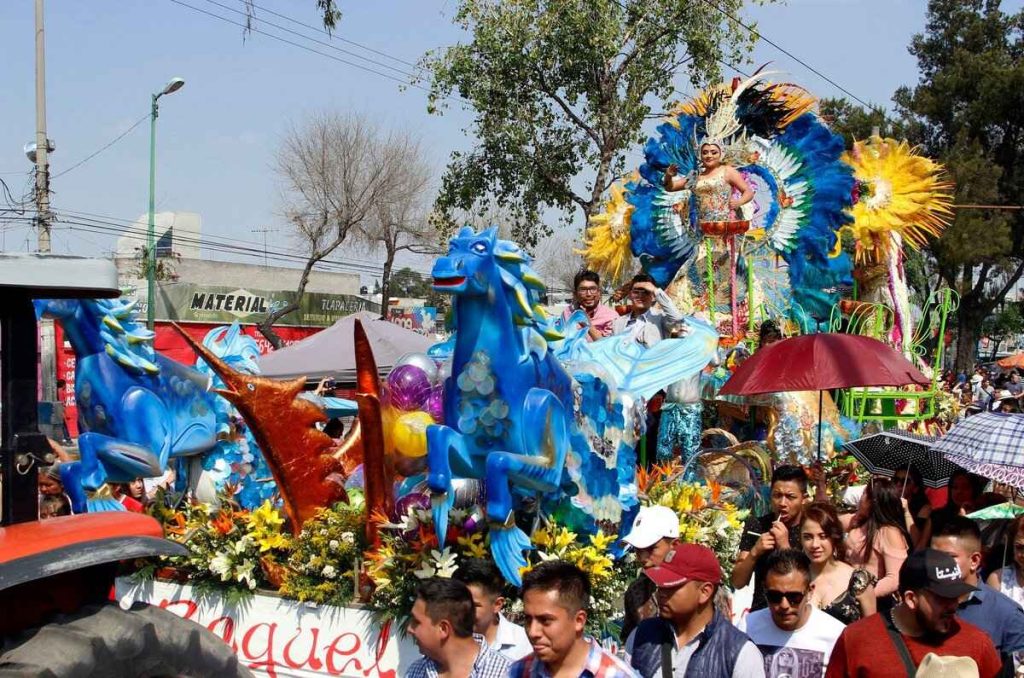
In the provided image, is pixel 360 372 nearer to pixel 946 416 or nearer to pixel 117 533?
pixel 117 533

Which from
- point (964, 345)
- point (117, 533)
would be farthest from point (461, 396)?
point (964, 345)

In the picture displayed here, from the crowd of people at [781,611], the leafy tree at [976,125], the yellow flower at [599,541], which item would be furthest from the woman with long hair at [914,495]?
the leafy tree at [976,125]

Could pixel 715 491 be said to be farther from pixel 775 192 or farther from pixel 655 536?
pixel 775 192

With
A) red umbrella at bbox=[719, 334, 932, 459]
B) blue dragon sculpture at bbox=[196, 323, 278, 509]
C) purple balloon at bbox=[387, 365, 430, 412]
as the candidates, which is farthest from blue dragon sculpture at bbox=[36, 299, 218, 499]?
red umbrella at bbox=[719, 334, 932, 459]

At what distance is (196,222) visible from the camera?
41250 mm

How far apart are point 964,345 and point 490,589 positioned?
30.9 meters

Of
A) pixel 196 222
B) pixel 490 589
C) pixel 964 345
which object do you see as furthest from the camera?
pixel 196 222

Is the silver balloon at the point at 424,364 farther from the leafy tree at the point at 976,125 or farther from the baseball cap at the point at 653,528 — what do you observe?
the leafy tree at the point at 976,125

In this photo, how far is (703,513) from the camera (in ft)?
23.2

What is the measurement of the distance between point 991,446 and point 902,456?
1.59m

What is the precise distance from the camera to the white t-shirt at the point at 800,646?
13.3 ft

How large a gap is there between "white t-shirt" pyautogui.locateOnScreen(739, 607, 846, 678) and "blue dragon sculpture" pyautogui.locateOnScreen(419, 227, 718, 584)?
1.76 meters

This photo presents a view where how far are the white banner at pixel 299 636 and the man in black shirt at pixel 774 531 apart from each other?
1.70m

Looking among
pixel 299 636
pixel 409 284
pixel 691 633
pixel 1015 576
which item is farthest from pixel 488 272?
pixel 409 284
